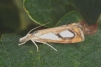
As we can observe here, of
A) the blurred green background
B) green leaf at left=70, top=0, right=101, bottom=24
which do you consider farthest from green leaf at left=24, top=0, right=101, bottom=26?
the blurred green background

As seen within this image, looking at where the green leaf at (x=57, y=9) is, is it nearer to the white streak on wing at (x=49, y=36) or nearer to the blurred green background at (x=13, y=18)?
the white streak on wing at (x=49, y=36)

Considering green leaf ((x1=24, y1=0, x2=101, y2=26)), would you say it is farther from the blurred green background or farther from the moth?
the blurred green background

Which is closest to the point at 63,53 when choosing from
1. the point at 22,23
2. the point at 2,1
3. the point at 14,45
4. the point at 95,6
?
the point at 14,45

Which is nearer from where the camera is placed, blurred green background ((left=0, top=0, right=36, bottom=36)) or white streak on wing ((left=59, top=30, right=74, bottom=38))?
white streak on wing ((left=59, top=30, right=74, bottom=38))

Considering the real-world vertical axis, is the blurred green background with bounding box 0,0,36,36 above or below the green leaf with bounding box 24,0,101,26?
below

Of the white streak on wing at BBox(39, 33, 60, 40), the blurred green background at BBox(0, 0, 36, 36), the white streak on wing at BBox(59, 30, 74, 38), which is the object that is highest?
the white streak on wing at BBox(39, 33, 60, 40)

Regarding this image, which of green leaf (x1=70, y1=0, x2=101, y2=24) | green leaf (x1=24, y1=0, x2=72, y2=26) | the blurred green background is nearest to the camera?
green leaf (x1=24, y1=0, x2=72, y2=26)

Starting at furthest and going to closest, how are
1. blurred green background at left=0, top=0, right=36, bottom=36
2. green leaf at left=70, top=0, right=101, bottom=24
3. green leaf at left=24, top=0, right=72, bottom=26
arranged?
blurred green background at left=0, top=0, right=36, bottom=36
green leaf at left=70, top=0, right=101, bottom=24
green leaf at left=24, top=0, right=72, bottom=26

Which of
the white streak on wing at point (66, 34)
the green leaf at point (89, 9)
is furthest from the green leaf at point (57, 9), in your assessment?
the white streak on wing at point (66, 34)

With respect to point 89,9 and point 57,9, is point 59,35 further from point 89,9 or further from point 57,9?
point 89,9

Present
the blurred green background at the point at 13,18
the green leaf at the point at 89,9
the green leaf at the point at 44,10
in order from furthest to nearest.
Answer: the blurred green background at the point at 13,18 → the green leaf at the point at 89,9 → the green leaf at the point at 44,10
